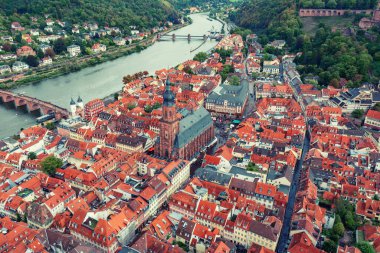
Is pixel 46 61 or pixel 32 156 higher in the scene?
pixel 46 61

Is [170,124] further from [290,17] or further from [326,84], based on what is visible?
[290,17]

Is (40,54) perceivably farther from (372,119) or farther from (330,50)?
(372,119)

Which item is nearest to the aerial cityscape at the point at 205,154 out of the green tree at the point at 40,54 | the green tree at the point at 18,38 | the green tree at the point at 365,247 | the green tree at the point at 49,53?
the green tree at the point at 365,247

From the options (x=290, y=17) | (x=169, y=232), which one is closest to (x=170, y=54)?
(x=290, y=17)

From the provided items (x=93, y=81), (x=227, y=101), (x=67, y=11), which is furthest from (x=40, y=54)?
(x=227, y=101)

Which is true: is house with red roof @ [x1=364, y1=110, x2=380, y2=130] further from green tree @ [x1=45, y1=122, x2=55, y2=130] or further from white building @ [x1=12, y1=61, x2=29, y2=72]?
white building @ [x1=12, y1=61, x2=29, y2=72]

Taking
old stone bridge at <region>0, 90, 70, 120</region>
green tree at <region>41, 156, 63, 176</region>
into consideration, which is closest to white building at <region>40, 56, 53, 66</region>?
old stone bridge at <region>0, 90, 70, 120</region>
